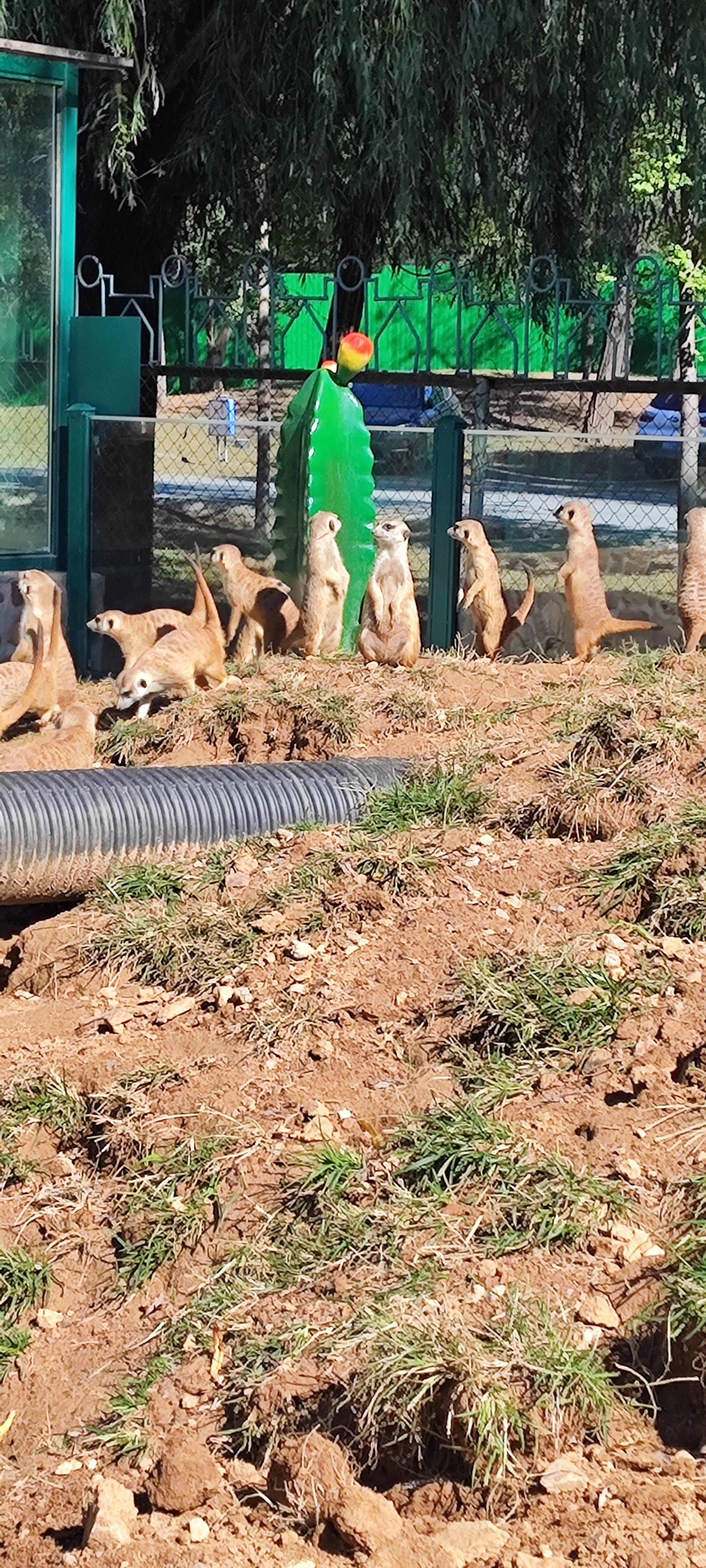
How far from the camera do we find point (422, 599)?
902 cm

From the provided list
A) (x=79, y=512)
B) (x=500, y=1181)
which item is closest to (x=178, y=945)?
(x=500, y=1181)

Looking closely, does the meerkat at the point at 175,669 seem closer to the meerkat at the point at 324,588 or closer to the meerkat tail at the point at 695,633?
the meerkat at the point at 324,588

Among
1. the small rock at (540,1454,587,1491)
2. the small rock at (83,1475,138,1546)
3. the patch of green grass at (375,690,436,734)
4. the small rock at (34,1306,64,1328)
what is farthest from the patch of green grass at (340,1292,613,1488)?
the patch of green grass at (375,690,436,734)

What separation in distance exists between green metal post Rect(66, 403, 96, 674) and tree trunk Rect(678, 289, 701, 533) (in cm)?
323

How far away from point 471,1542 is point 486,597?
6.19m

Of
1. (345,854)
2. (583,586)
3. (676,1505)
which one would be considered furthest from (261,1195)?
(583,586)

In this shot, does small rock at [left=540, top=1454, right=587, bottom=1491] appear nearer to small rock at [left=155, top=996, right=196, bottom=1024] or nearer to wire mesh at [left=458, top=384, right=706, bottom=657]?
small rock at [left=155, top=996, right=196, bottom=1024]

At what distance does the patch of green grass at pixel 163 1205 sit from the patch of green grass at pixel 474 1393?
733 mm

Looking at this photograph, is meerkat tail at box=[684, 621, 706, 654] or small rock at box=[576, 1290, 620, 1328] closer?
small rock at box=[576, 1290, 620, 1328]

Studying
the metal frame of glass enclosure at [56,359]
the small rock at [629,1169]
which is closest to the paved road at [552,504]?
the metal frame of glass enclosure at [56,359]

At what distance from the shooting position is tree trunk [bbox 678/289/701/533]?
27.8 feet

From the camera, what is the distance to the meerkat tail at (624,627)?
27.0ft

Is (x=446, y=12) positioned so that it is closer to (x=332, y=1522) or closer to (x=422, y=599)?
(x=422, y=599)

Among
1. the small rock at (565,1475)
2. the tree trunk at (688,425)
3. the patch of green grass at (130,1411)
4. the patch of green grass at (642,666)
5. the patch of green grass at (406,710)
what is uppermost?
the tree trunk at (688,425)
